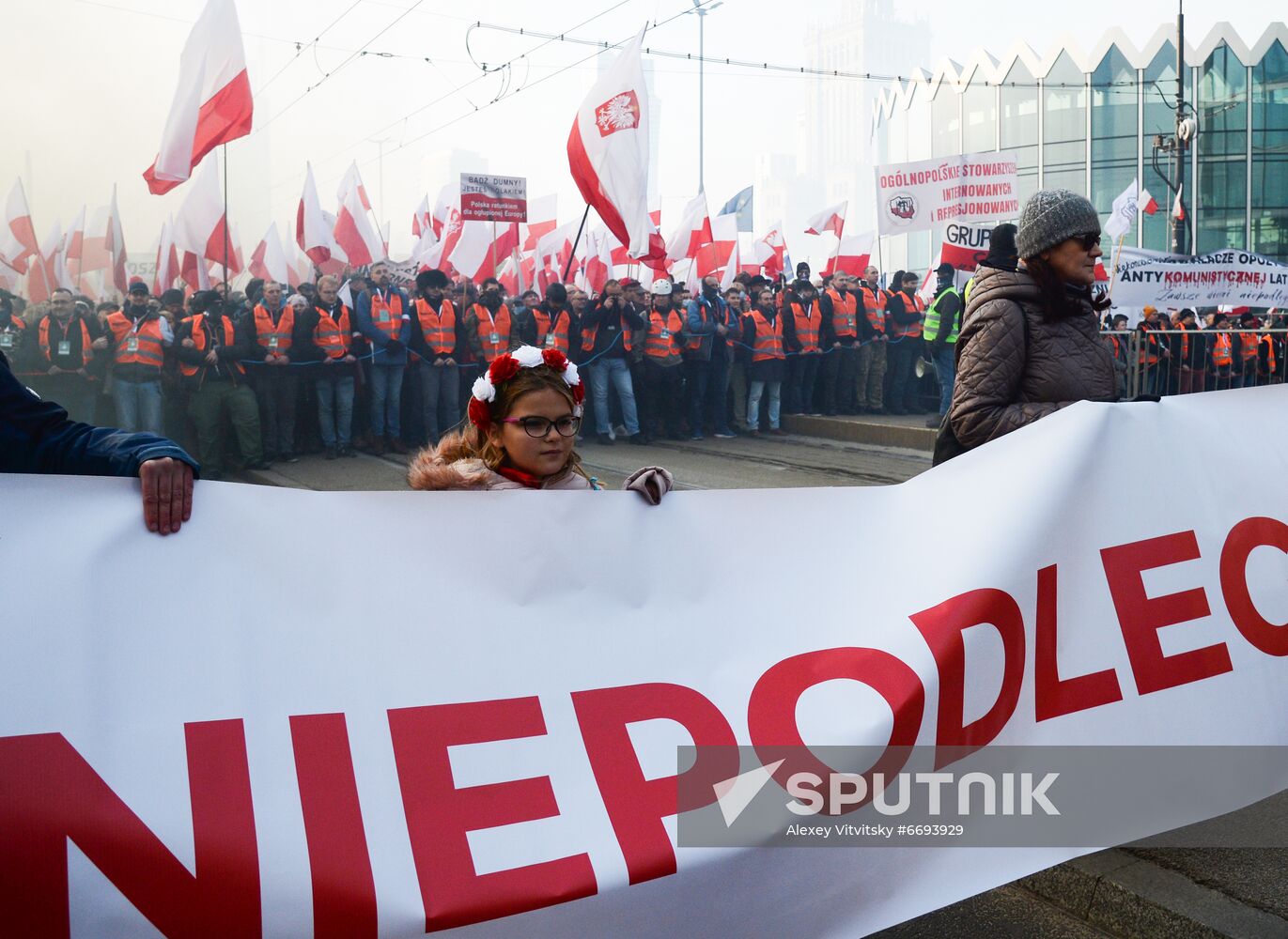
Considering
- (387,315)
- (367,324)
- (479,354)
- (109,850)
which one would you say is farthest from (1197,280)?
(109,850)

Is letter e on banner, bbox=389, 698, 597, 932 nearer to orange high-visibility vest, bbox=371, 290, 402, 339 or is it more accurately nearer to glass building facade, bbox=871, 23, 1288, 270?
orange high-visibility vest, bbox=371, 290, 402, 339

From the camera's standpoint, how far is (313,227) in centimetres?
1873

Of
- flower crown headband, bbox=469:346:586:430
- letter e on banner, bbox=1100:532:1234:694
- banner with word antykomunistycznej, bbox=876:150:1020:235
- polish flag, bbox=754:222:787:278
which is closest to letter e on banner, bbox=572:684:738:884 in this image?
flower crown headband, bbox=469:346:586:430

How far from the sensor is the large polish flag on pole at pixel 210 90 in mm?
12578

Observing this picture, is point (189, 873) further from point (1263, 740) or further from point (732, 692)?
point (1263, 740)

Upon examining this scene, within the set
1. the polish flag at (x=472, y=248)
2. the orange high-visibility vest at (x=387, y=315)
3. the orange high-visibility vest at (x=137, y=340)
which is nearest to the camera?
the orange high-visibility vest at (x=137, y=340)

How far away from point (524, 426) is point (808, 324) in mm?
16321

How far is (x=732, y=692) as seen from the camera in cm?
265

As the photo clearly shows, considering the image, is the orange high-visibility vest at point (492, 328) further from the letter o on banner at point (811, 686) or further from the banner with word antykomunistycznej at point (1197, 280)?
the letter o on banner at point (811, 686)

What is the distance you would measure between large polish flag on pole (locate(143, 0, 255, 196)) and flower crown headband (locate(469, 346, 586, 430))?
418 inches

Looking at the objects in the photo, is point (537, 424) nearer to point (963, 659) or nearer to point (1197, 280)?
point (963, 659)

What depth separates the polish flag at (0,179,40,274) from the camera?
669 inches

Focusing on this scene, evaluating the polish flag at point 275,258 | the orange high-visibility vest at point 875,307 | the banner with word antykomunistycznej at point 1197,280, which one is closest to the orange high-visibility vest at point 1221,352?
the banner with word antykomunistycznej at point 1197,280

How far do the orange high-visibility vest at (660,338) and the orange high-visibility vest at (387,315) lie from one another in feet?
11.4
